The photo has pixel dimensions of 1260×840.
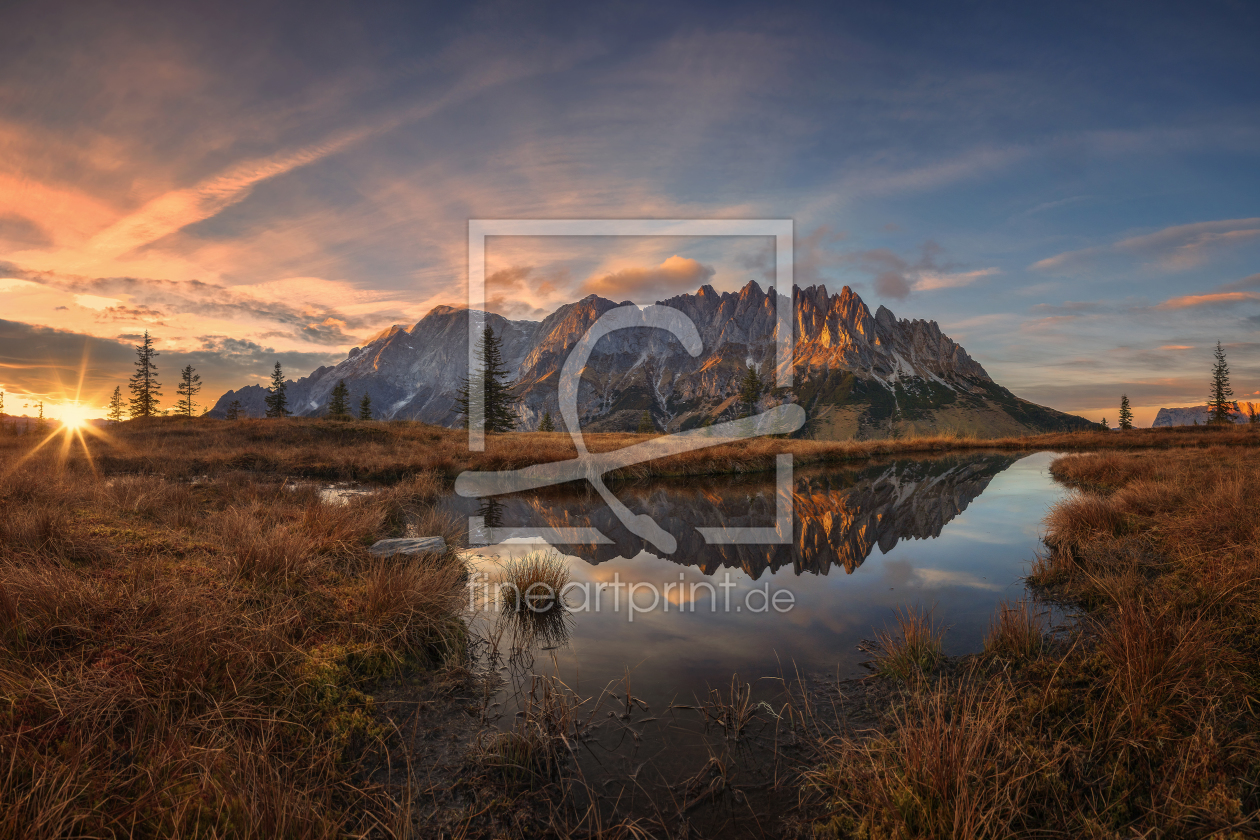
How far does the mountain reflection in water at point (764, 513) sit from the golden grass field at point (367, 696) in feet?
16.8

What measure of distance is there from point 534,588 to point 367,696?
3.84 meters

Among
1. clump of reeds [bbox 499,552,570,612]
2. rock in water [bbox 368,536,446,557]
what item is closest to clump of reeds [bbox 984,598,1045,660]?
clump of reeds [bbox 499,552,570,612]

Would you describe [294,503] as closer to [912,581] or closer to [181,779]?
[181,779]

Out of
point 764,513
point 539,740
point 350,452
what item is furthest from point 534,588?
point 350,452

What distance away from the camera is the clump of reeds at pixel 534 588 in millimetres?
8969

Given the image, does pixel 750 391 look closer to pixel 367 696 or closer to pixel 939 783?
pixel 367 696

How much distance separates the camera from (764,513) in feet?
62.5

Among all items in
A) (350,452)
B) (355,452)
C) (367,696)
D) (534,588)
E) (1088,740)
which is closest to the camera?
(1088,740)

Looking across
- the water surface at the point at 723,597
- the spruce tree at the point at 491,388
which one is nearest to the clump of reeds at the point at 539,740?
the water surface at the point at 723,597

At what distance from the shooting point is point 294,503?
14164 mm

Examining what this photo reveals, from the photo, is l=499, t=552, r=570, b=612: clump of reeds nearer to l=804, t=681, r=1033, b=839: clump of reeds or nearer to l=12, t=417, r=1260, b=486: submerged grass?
l=804, t=681, r=1033, b=839: clump of reeds

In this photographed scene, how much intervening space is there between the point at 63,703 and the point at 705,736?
5204 millimetres

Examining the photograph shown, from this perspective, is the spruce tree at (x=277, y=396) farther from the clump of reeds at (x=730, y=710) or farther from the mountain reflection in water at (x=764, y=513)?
the clump of reeds at (x=730, y=710)

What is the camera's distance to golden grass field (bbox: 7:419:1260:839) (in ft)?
11.5
